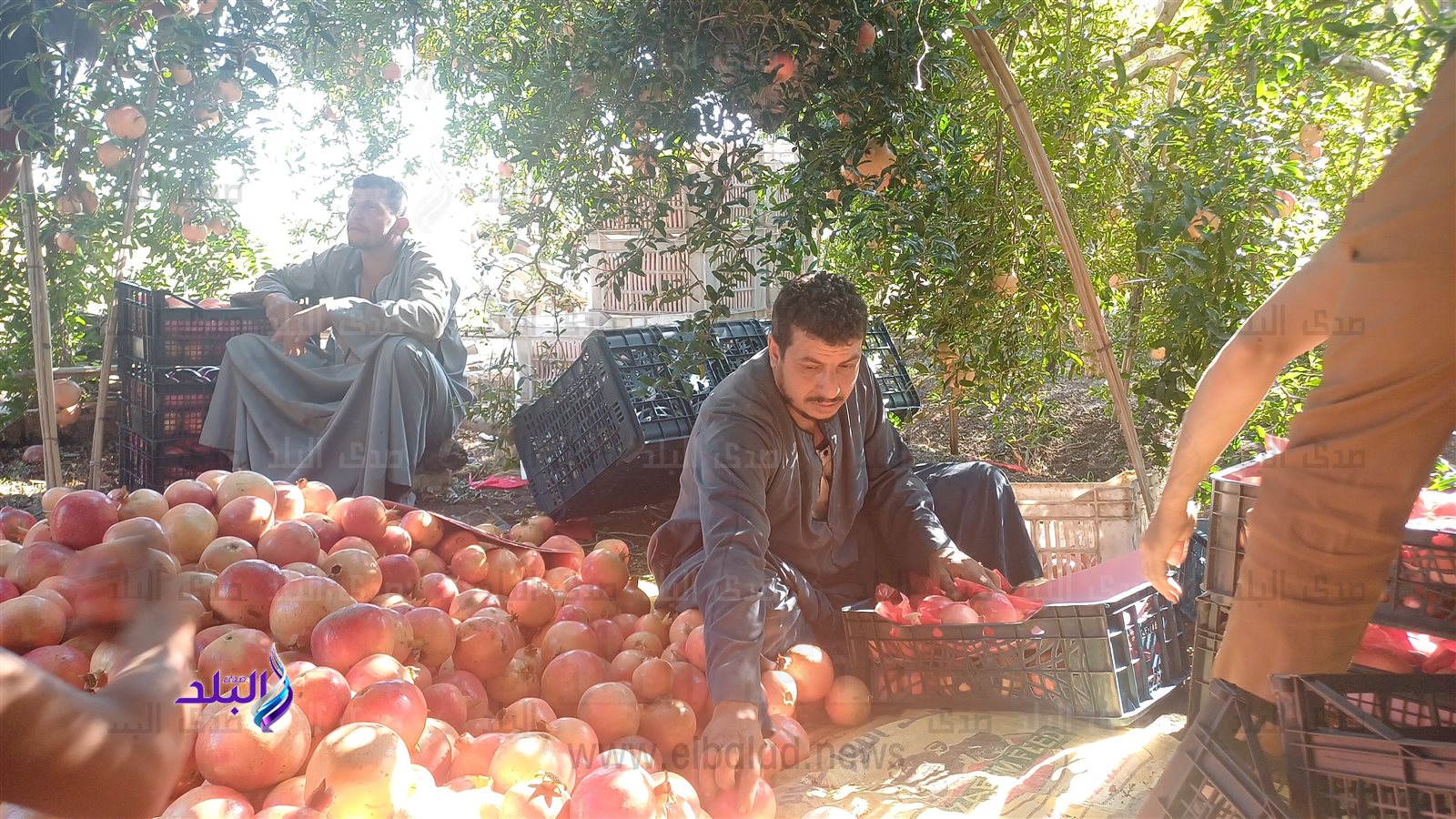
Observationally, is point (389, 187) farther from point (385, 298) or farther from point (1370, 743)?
point (1370, 743)

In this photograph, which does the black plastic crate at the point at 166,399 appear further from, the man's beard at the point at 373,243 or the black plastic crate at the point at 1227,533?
the black plastic crate at the point at 1227,533

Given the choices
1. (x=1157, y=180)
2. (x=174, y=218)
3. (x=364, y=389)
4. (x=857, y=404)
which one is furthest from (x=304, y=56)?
(x=1157, y=180)

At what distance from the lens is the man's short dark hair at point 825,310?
2.28m

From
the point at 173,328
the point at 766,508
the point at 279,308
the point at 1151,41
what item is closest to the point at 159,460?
the point at 173,328

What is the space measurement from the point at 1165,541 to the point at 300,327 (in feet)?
12.8

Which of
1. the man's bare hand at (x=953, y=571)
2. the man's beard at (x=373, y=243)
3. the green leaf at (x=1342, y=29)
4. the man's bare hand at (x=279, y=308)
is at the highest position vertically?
the green leaf at (x=1342, y=29)

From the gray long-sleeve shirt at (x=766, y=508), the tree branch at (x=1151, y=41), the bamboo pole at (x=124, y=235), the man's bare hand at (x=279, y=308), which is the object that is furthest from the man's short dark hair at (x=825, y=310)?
the man's bare hand at (x=279, y=308)

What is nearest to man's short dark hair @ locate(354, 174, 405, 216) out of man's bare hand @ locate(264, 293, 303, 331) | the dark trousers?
man's bare hand @ locate(264, 293, 303, 331)

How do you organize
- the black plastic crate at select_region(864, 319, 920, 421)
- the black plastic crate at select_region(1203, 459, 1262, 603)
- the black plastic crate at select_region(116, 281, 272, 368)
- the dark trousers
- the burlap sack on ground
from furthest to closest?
the black plastic crate at select_region(116, 281, 272, 368), the black plastic crate at select_region(864, 319, 920, 421), the dark trousers, the burlap sack on ground, the black plastic crate at select_region(1203, 459, 1262, 603)

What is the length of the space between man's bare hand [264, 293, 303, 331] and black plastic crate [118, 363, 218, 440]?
44cm

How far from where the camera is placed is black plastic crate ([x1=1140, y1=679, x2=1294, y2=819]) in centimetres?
110

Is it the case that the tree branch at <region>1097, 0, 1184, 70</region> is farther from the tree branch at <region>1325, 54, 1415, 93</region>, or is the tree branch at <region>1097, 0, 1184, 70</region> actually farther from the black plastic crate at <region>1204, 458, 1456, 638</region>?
the black plastic crate at <region>1204, 458, 1456, 638</region>

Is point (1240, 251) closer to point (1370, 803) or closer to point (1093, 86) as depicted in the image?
point (1093, 86)

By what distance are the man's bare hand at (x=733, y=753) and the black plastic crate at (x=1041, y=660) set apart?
547mm
